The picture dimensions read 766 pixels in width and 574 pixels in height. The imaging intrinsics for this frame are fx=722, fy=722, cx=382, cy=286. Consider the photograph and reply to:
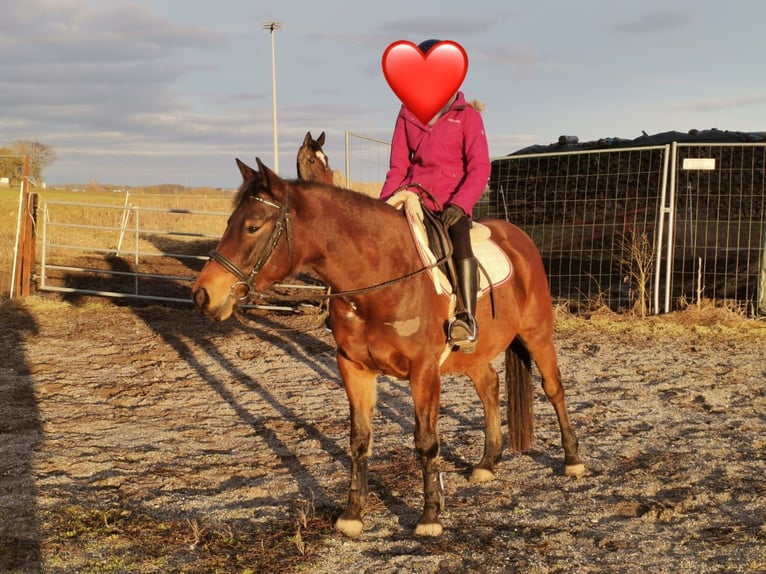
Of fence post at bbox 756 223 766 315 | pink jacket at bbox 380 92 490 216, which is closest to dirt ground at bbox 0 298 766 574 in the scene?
fence post at bbox 756 223 766 315

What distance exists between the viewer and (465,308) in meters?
4.01

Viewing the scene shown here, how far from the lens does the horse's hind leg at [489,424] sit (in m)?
4.67

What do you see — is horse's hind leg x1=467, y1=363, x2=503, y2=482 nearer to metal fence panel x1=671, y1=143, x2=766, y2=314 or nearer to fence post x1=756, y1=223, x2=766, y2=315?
fence post x1=756, y1=223, x2=766, y2=315

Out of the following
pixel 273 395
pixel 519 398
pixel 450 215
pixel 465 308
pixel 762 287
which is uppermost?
pixel 450 215

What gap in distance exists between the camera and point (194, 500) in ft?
14.2

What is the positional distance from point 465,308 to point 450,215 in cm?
53

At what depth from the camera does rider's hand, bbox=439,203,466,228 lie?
13.3 feet

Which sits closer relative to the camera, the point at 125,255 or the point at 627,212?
the point at 627,212

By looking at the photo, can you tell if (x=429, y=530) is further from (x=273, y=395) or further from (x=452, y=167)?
(x=273, y=395)

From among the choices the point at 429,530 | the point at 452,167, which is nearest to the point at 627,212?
the point at 452,167

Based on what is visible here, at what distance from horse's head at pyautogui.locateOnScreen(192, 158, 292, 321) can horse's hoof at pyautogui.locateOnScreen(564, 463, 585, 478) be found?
2.49m

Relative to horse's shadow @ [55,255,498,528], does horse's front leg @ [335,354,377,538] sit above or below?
above

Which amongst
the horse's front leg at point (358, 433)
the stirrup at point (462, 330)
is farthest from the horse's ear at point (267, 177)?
the stirrup at point (462, 330)

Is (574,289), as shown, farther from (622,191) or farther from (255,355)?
(255,355)
